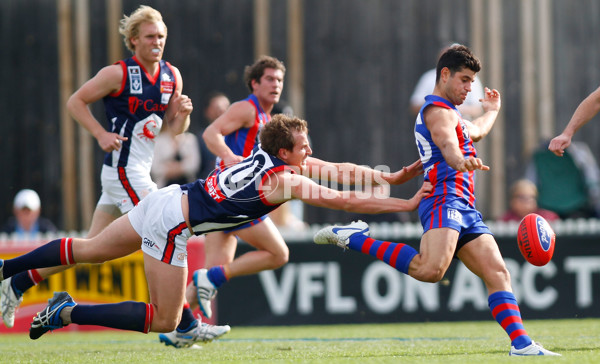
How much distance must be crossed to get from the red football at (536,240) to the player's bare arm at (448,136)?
634 mm

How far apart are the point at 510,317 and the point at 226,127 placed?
2.81 metres

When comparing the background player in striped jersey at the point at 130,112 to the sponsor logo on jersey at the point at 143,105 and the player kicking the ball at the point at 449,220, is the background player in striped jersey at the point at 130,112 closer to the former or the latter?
the sponsor logo on jersey at the point at 143,105

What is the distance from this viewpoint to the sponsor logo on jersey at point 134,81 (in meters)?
6.75

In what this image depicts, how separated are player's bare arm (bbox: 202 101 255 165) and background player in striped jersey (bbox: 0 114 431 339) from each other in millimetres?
1186

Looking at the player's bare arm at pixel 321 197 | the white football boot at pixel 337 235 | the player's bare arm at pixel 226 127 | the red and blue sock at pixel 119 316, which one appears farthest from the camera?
the player's bare arm at pixel 226 127

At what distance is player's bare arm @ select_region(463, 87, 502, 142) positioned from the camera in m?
6.11

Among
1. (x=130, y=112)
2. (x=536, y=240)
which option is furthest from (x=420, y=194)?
(x=130, y=112)

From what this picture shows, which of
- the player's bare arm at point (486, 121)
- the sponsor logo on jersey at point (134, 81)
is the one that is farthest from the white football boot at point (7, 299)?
the player's bare arm at point (486, 121)

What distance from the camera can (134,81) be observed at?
676 centimetres

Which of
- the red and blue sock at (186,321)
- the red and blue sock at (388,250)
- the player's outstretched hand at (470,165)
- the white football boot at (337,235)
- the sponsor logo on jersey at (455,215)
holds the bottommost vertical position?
the red and blue sock at (186,321)

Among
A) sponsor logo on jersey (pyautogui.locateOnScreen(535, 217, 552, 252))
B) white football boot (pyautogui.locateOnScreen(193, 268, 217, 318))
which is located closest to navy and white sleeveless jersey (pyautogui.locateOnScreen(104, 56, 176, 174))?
white football boot (pyautogui.locateOnScreen(193, 268, 217, 318))

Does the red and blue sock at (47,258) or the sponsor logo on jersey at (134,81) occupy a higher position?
the sponsor logo on jersey at (134,81)

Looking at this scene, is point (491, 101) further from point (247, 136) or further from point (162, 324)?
point (162, 324)

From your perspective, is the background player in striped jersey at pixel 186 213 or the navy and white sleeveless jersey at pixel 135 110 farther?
the navy and white sleeveless jersey at pixel 135 110
